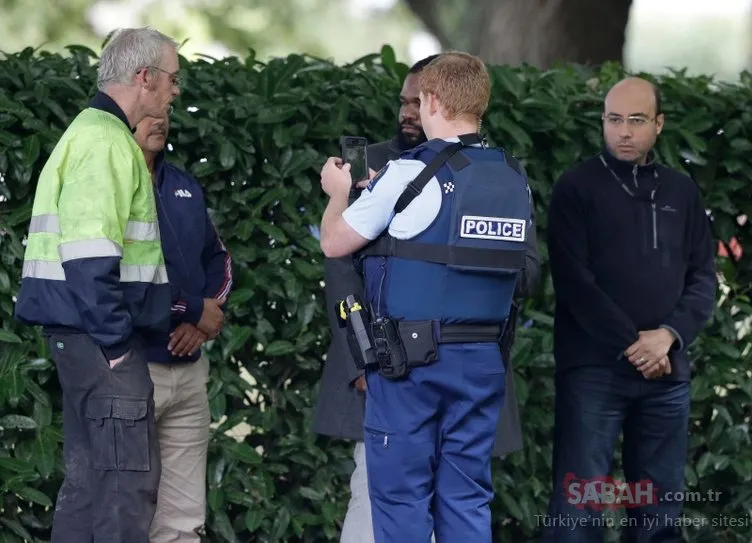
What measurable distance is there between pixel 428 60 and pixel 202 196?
1.06 m

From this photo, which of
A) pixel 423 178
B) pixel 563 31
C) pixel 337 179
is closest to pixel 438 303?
pixel 423 178

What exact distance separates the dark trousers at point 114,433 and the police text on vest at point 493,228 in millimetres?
1244

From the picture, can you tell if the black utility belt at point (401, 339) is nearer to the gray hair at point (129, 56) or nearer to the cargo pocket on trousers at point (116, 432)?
the cargo pocket on trousers at point (116, 432)

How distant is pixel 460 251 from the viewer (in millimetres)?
4543

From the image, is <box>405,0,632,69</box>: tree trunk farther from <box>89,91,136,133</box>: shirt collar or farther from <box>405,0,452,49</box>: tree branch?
<box>89,91,136,133</box>: shirt collar

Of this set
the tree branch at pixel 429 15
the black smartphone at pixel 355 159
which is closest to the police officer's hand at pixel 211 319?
the black smartphone at pixel 355 159

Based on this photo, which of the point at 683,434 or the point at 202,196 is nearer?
the point at 202,196

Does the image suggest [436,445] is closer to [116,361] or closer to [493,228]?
[493,228]

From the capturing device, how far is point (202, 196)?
5.47m

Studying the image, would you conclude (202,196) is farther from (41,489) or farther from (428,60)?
(41,489)

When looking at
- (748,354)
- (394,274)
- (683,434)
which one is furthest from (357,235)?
(748,354)

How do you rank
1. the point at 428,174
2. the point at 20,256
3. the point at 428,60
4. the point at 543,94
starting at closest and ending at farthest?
the point at 428,174
the point at 428,60
the point at 20,256
the point at 543,94

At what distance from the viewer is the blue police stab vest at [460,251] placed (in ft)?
14.9

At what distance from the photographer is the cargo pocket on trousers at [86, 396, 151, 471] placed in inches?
183
